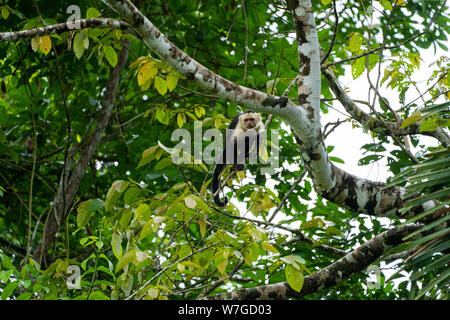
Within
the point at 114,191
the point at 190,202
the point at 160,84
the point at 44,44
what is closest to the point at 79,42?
the point at 44,44

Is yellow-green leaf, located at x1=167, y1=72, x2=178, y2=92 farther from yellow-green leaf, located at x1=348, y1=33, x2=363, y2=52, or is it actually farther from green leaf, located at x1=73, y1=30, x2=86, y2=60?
yellow-green leaf, located at x1=348, y1=33, x2=363, y2=52

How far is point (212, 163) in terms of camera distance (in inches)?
135

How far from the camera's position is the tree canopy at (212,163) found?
2.26 m

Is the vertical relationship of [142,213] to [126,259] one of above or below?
above

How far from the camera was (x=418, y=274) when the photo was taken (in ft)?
6.51

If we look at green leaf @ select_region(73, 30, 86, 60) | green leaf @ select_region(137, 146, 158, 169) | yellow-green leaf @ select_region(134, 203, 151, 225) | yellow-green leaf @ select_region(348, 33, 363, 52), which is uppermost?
yellow-green leaf @ select_region(348, 33, 363, 52)

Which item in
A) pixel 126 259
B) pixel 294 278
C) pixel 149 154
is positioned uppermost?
pixel 149 154

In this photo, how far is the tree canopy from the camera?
7.42ft

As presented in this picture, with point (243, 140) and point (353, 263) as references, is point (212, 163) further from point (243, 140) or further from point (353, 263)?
point (353, 263)

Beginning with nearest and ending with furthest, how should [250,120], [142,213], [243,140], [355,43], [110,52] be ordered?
[142,213] < [110,52] < [355,43] < [243,140] < [250,120]

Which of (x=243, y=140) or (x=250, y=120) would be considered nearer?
(x=243, y=140)

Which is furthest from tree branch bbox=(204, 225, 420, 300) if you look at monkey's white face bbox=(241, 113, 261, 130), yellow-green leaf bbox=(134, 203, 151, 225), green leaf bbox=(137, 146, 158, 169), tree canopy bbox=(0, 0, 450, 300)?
monkey's white face bbox=(241, 113, 261, 130)

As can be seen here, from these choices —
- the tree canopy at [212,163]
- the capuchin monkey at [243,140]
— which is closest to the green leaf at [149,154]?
the tree canopy at [212,163]
